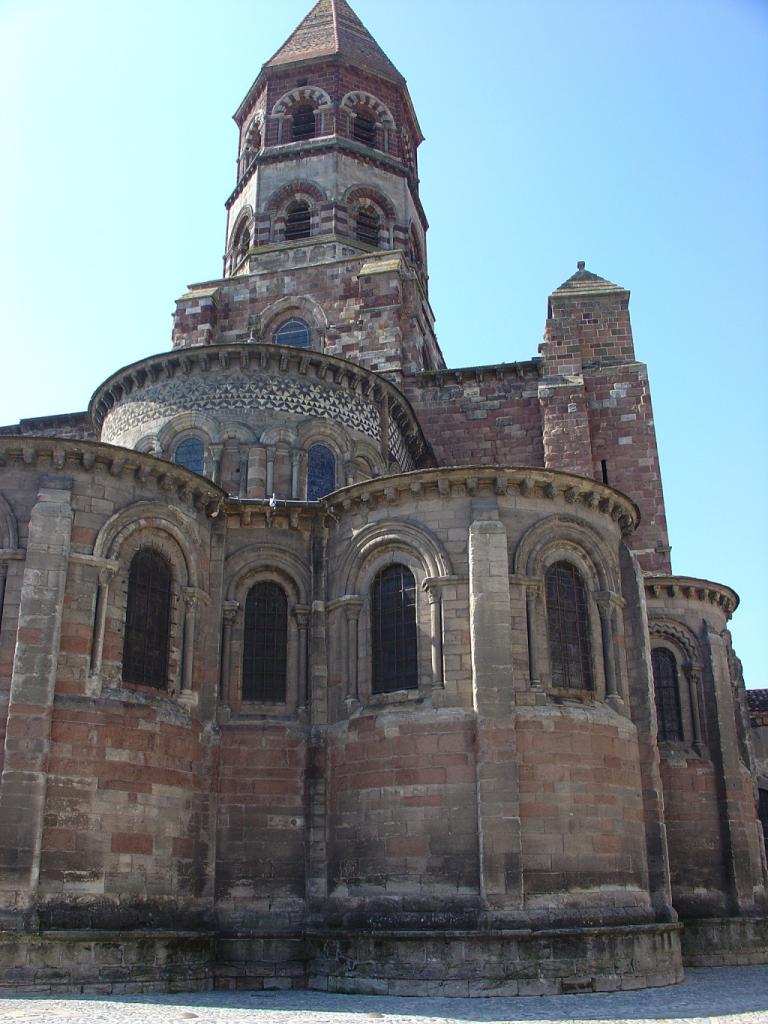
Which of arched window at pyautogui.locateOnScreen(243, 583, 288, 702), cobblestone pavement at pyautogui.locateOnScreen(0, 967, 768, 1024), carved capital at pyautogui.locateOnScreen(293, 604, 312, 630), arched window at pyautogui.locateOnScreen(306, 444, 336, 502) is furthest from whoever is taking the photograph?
arched window at pyautogui.locateOnScreen(306, 444, 336, 502)

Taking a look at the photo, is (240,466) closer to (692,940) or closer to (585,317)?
(585,317)

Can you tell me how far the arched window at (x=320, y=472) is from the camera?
23.5 meters

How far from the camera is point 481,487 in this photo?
18.1m

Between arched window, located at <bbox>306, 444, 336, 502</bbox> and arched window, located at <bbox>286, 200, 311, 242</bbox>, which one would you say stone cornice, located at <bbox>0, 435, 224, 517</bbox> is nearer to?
arched window, located at <bbox>306, 444, 336, 502</bbox>

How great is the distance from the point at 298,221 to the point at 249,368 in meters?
11.4

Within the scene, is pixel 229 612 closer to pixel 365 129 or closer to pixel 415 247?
pixel 415 247

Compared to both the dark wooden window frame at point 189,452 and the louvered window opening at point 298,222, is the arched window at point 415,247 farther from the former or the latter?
the dark wooden window frame at point 189,452

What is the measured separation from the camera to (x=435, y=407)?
28578mm

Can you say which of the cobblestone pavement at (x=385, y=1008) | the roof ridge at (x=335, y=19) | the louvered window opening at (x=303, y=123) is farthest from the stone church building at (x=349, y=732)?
the roof ridge at (x=335, y=19)

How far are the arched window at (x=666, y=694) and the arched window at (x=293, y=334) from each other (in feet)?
46.4

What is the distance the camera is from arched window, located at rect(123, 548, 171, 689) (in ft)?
55.9

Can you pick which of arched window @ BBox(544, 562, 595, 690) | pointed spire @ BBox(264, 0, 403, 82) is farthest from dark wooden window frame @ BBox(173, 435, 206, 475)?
pointed spire @ BBox(264, 0, 403, 82)

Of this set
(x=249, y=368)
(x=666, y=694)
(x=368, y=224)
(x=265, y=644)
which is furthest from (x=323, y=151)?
(x=666, y=694)

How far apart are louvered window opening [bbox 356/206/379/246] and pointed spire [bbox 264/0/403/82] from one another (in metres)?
5.70
